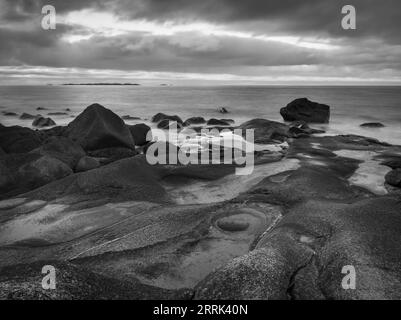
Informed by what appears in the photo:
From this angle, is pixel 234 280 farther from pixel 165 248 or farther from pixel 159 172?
pixel 159 172

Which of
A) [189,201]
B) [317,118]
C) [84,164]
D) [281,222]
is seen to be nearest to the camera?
[281,222]

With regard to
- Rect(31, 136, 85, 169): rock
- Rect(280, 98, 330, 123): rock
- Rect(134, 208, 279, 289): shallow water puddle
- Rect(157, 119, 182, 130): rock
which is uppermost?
Rect(280, 98, 330, 123): rock

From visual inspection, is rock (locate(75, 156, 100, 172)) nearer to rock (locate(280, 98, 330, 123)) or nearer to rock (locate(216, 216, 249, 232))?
rock (locate(216, 216, 249, 232))

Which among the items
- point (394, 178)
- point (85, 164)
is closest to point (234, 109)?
point (85, 164)

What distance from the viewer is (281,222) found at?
8633 millimetres

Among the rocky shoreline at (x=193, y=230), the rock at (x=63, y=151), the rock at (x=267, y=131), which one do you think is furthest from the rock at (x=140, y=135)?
the rock at (x=267, y=131)

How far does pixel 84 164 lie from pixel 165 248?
8032mm

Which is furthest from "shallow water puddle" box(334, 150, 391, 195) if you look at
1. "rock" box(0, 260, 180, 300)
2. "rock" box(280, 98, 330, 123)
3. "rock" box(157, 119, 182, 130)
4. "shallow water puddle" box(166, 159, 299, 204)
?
"rock" box(280, 98, 330, 123)

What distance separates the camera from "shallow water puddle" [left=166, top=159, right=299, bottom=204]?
11.6 meters

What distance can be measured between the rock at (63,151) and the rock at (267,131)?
37.1ft

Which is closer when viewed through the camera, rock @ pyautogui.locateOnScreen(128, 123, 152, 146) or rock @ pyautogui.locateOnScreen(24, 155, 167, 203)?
rock @ pyautogui.locateOnScreen(24, 155, 167, 203)

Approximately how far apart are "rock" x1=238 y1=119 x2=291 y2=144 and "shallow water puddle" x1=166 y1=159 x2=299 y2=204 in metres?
8.92
